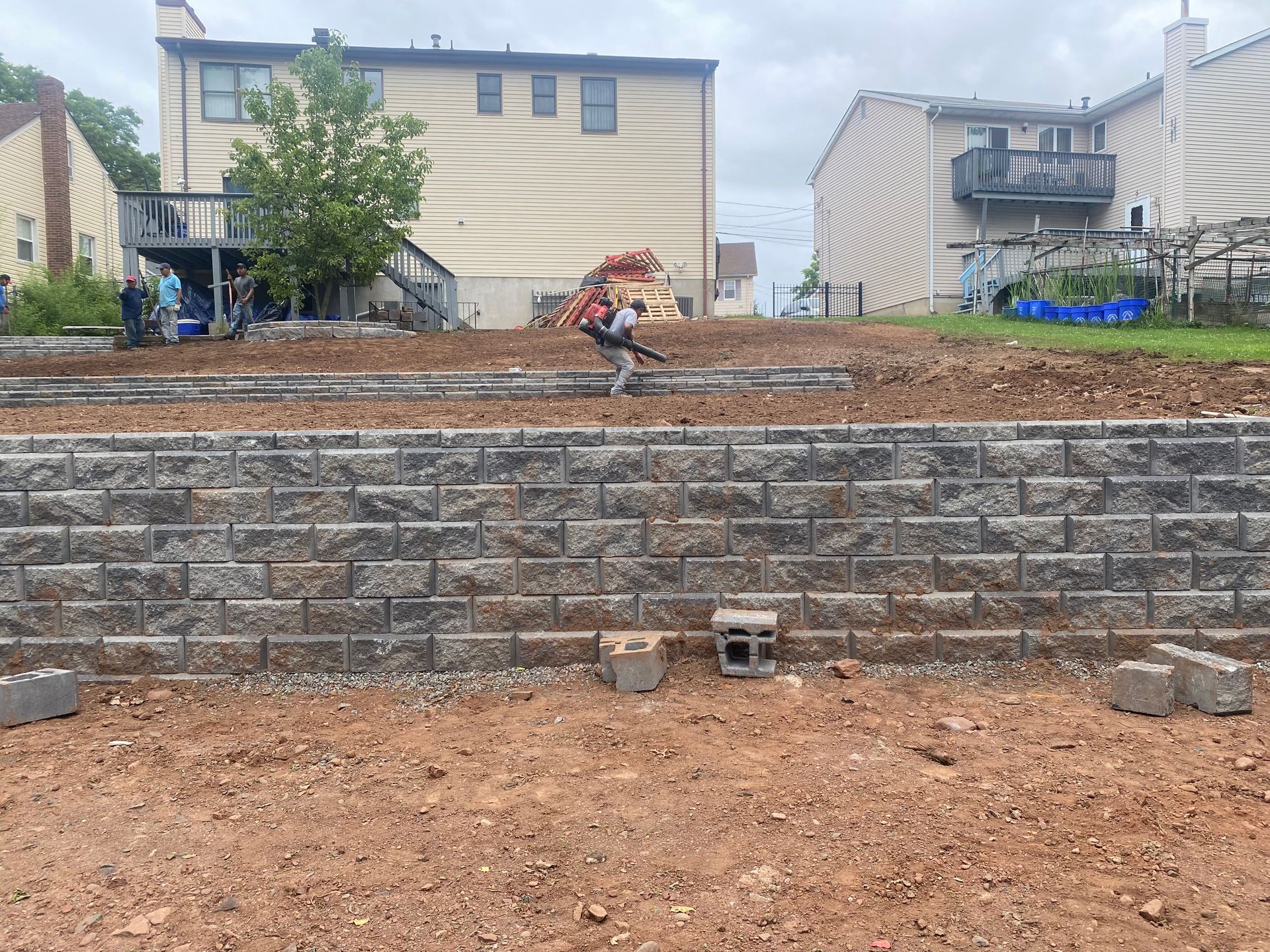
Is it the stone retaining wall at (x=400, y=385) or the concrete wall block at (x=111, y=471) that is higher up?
the stone retaining wall at (x=400, y=385)

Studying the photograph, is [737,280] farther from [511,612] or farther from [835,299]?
[511,612]

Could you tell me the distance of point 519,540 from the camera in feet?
17.2

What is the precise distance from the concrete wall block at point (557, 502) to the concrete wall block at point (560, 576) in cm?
28

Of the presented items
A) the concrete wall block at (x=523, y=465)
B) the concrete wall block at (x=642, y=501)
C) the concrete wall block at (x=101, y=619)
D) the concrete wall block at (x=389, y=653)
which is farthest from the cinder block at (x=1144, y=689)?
the concrete wall block at (x=101, y=619)

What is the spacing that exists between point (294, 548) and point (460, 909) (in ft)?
9.39

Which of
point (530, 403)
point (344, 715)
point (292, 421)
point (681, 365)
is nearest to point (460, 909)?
point (344, 715)

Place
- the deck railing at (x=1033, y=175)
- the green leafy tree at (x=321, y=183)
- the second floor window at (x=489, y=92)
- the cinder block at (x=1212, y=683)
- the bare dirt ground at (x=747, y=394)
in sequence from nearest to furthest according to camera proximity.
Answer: the cinder block at (x=1212, y=683), the bare dirt ground at (x=747, y=394), the green leafy tree at (x=321, y=183), the second floor window at (x=489, y=92), the deck railing at (x=1033, y=175)

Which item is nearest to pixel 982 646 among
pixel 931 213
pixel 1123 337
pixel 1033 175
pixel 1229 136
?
pixel 1123 337

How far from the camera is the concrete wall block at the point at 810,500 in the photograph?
5.28 meters

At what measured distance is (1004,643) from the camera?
206 inches

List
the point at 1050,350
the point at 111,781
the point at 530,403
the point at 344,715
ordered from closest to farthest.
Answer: the point at 111,781, the point at 344,715, the point at 530,403, the point at 1050,350

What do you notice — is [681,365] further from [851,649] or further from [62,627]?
[62,627]

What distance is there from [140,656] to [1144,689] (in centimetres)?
587

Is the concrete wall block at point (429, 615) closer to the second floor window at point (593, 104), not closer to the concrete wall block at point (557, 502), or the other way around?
the concrete wall block at point (557, 502)
